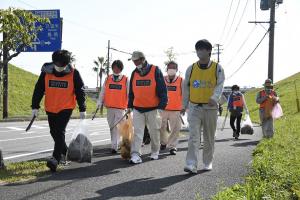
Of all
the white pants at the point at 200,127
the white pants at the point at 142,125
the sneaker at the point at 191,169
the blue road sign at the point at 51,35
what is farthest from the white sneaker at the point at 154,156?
the blue road sign at the point at 51,35

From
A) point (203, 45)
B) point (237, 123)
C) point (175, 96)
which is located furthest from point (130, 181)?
point (237, 123)

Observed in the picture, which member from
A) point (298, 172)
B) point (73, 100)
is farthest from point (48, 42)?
point (298, 172)

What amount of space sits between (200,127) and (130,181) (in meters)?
1.70

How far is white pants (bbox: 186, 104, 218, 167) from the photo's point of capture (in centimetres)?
760

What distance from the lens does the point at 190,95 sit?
7.83m

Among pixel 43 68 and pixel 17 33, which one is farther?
pixel 17 33

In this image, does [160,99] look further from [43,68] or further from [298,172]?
[298,172]

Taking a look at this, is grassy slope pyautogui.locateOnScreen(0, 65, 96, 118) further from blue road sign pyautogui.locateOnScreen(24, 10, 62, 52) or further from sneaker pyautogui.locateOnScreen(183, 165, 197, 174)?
sneaker pyautogui.locateOnScreen(183, 165, 197, 174)

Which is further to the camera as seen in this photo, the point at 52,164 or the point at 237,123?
the point at 237,123

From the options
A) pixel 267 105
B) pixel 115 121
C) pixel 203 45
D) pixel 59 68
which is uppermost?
pixel 203 45

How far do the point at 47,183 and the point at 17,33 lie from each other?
3599mm

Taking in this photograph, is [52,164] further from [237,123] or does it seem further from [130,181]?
[237,123]

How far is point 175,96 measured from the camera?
1106cm

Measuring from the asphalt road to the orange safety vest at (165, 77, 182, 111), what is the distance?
75.3 inches
